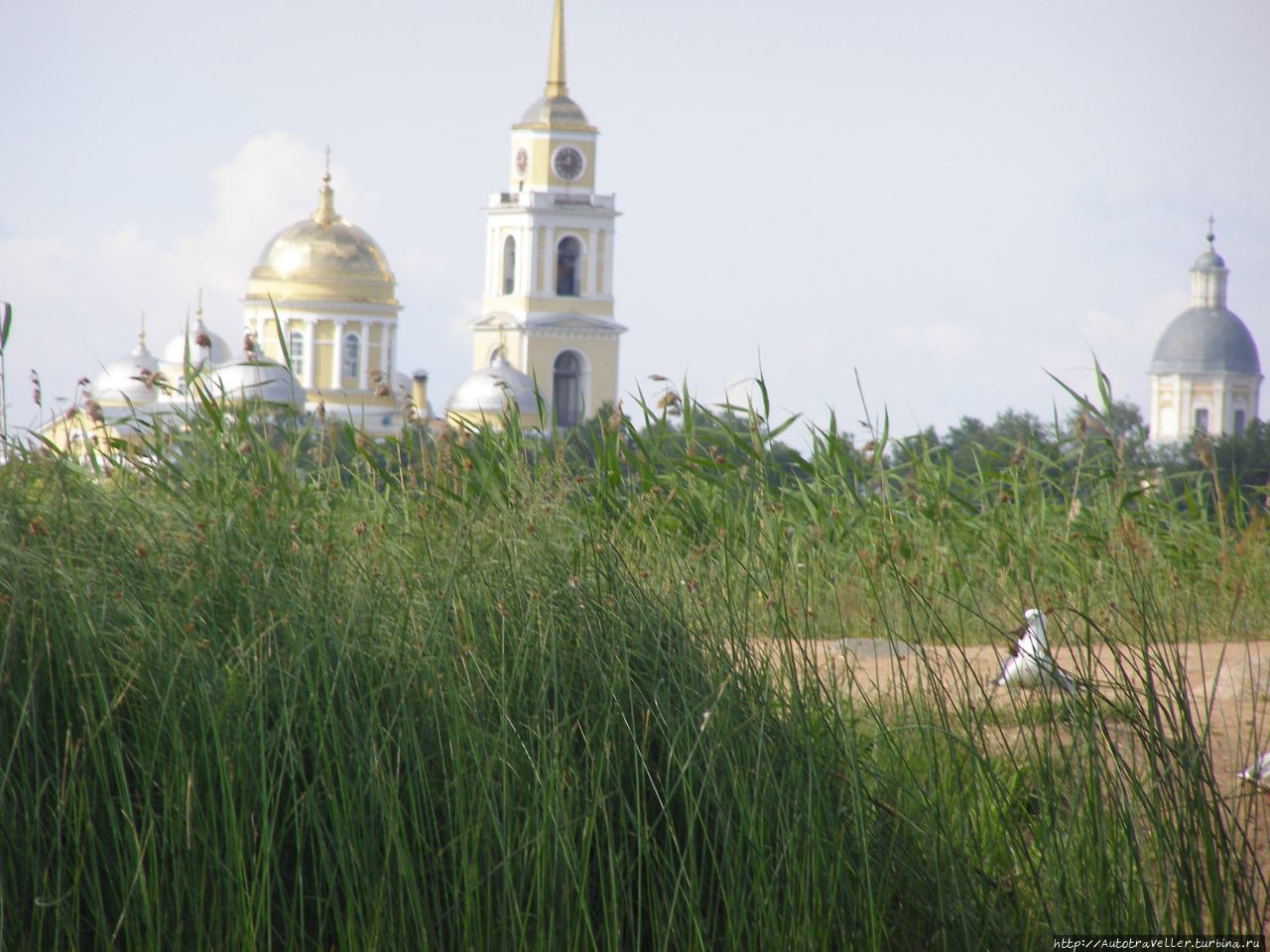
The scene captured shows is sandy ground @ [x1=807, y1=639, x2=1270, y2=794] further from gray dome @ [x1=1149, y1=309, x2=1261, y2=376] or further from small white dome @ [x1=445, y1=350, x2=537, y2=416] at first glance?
gray dome @ [x1=1149, y1=309, x2=1261, y2=376]

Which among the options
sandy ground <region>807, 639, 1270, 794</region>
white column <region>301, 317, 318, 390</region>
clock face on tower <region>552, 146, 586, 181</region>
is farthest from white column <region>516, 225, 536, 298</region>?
sandy ground <region>807, 639, 1270, 794</region>

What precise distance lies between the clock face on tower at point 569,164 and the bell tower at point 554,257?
37 mm

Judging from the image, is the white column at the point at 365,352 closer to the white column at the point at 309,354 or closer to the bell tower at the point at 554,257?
the white column at the point at 309,354

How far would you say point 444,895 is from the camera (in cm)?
250

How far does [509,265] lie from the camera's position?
204 feet

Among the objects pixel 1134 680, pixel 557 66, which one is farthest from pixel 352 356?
pixel 1134 680

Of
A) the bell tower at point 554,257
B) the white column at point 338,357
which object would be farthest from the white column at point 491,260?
the white column at point 338,357

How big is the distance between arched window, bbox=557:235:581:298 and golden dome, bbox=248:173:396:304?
304 inches

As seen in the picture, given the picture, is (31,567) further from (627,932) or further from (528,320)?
(528,320)

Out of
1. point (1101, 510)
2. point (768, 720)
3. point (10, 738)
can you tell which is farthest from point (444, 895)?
point (1101, 510)

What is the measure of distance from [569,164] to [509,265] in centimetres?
450

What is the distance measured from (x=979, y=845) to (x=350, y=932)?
3.31 feet

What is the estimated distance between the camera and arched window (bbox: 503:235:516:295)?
2427 inches

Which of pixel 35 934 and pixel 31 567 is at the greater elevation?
pixel 31 567
